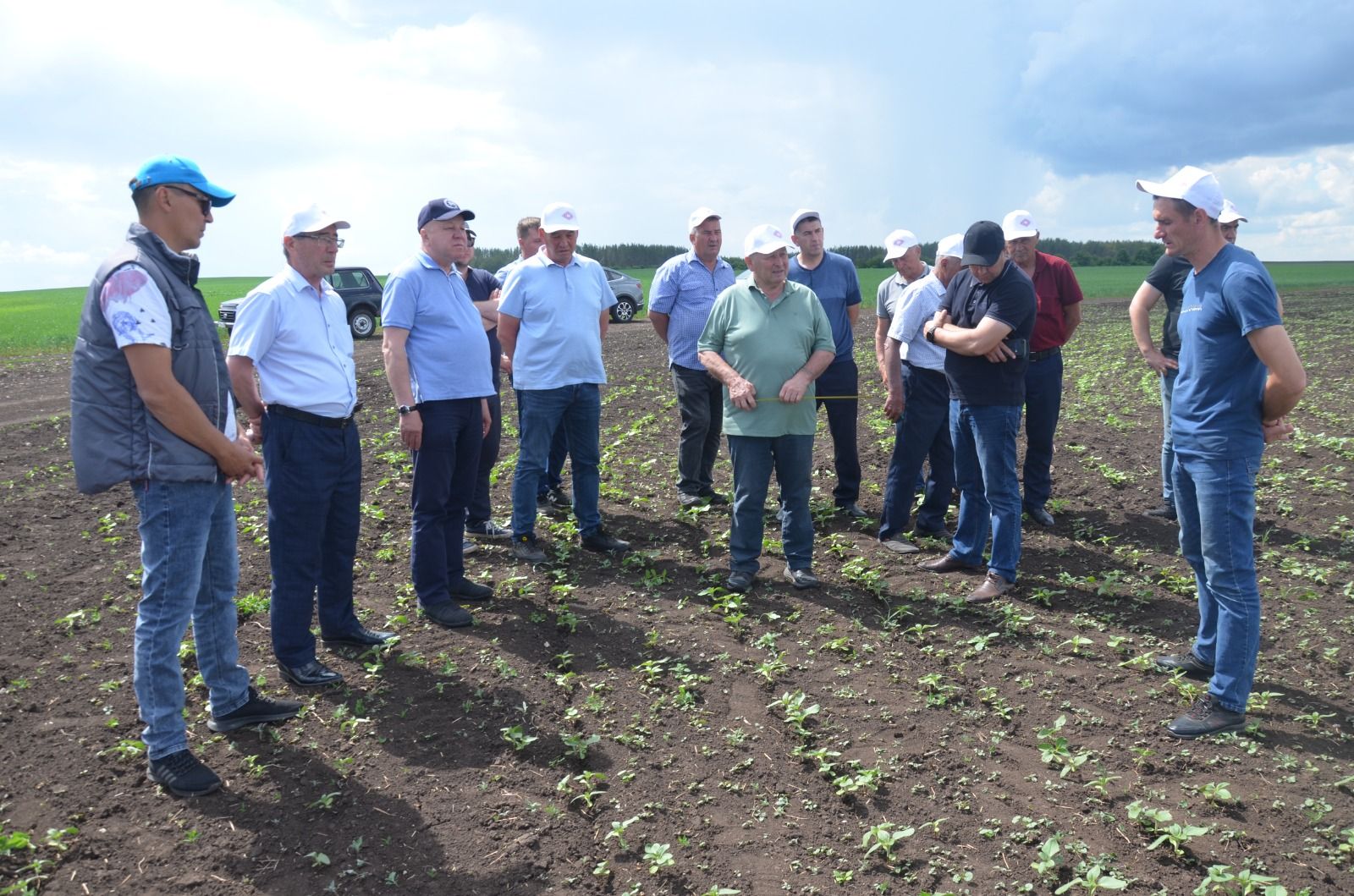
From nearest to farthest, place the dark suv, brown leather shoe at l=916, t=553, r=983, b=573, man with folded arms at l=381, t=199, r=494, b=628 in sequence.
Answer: man with folded arms at l=381, t=199, r=494, b=628 < brown leather shoe at l=916, t=553, r=983, b=573 < the dark suv

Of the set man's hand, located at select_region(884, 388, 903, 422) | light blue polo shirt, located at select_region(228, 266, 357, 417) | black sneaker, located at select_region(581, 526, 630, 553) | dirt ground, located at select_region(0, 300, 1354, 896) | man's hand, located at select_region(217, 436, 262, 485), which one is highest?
light blue polo shirt, located at select_region(228, 266, 357, 417)

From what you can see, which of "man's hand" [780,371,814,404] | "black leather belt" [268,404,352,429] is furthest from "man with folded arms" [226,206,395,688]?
"man's hand" [780,371,814,404]

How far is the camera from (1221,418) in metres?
4.09

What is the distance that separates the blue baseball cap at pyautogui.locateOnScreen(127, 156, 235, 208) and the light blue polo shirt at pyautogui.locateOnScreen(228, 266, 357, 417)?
663mm

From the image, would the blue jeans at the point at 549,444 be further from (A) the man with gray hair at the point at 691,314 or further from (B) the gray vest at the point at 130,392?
(B) the gray vest at the point at 130,392

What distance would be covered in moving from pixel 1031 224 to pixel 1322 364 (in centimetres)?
1201

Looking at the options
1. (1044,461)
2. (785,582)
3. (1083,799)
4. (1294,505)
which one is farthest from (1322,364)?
(1083,799)

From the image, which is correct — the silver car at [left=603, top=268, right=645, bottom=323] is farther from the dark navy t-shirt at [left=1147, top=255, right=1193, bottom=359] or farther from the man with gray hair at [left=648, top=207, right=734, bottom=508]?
A: the dark navy t-shirt at [left=1147, top=255, right=1193, bottom=359]

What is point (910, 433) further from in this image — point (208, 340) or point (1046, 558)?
point (208, 340)

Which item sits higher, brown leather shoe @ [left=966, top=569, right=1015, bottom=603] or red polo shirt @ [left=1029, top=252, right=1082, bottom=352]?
red polo shirt @ [left=1029, top=252, right=1082, bottom=352]

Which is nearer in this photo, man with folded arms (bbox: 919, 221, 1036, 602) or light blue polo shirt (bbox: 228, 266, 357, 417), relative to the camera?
light blue polo shirt (bbox: 228, 266, 357, 417)

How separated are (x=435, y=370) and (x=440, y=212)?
89 cm

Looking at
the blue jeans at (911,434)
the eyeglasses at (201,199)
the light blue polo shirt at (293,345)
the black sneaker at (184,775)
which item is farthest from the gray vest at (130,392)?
the blue jeans at (911,434)

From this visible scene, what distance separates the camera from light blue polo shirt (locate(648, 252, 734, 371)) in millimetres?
7668
